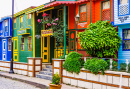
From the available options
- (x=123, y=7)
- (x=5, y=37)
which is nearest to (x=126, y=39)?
(x=123, y=7)

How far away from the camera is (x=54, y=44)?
18.7m

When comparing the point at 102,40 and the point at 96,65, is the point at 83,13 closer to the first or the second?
the point at 102,40

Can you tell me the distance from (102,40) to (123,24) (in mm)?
1464

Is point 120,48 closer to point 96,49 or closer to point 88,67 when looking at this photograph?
point 96,49

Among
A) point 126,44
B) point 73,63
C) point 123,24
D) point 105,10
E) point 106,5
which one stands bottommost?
point 73,63

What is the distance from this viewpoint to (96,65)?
1072 centimetres

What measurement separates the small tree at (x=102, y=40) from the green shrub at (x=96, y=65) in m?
0.85

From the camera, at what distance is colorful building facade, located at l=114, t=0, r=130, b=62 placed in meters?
11.4

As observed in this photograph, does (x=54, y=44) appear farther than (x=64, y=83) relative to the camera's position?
Yes

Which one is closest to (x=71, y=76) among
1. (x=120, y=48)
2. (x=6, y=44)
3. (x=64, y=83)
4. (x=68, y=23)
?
(x=64, y=83)

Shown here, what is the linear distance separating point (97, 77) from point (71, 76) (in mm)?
2205

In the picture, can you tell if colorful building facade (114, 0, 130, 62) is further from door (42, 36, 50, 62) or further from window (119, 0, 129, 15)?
door (42, 36, 50, 62)

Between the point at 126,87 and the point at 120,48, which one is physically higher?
the point at 120,48

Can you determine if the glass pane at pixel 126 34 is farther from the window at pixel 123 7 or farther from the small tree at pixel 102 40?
the window at pixel 123 7
